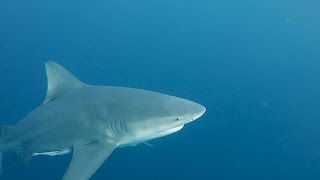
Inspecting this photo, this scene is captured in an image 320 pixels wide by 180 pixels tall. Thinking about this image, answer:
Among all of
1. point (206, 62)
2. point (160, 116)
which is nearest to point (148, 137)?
point (160, 116)

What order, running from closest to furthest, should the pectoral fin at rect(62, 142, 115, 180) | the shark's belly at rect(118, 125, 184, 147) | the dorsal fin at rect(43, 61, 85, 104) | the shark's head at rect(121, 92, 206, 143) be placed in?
the pectoral fin at rect(62, 142, 115, 180) < the shark's head at rect(121, 92, 206, 143) < the shark's belly at rect(118, 125, 184, 147) < the dorsal fin at rect(43, 61, 85, 104)

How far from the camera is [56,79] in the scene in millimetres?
5191

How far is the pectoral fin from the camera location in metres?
3.98

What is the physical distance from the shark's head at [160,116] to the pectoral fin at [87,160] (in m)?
0.37

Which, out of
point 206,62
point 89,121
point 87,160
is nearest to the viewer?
point 87,160

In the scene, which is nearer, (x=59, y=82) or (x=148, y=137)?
(x=148, y=137)

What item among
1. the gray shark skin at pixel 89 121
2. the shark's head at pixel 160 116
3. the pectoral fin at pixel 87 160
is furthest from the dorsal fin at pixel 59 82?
the shark's head at pixel 160 116

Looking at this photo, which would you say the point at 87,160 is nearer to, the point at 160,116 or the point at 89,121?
the point at 89,121

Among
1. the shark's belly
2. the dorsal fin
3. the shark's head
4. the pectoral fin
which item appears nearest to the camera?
the pectoral fin

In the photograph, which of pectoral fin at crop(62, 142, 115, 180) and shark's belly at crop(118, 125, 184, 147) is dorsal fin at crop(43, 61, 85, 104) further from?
shark's belly at crop(118, 125, 184, 147)

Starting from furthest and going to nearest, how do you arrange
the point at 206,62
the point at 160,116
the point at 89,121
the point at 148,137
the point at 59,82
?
the point at 206,62 < the point at 59,82 < the point at 89,121 < the point at 148,137 < the point at 160,116

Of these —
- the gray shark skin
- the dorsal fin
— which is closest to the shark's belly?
the gray shark skin

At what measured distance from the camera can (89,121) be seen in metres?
4.68

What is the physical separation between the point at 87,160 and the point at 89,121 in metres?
0.60
